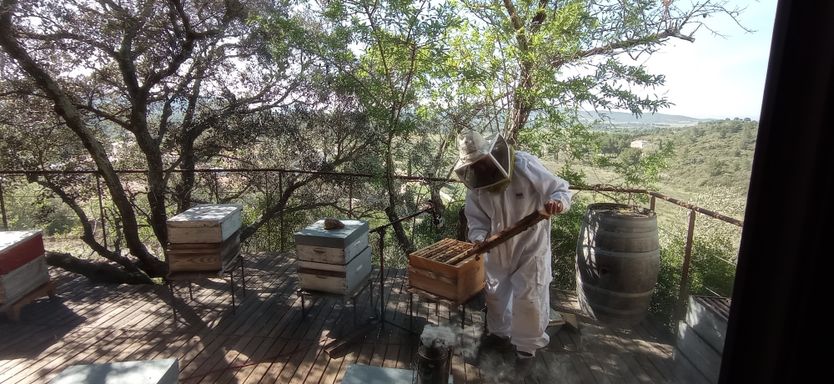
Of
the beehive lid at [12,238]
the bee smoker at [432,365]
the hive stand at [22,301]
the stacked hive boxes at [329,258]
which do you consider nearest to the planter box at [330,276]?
the stacked hive boxes at [329,258]

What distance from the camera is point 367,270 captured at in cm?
365

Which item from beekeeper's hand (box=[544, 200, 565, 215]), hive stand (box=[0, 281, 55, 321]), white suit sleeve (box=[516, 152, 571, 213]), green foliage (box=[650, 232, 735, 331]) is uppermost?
white suit sleeve (box=[516, 152, 571, 213])

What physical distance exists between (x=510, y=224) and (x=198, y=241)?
258 cm

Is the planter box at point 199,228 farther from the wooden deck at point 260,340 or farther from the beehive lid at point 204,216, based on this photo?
the wooden deck at point 260,340

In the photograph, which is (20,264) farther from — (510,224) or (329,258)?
(510,224)

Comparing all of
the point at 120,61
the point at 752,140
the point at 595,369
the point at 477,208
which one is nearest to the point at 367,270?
the point at 477,208

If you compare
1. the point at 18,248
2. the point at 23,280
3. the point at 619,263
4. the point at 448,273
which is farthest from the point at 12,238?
the point at 619,263

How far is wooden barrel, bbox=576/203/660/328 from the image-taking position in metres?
3.33

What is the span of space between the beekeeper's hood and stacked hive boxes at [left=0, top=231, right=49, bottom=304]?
3.72m

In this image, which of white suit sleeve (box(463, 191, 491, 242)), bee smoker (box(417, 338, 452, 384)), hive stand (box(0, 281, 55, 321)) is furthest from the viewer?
hive stand (box(0, 281, 55, 321))

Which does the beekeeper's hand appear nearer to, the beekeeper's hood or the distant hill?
the beekeeper's hood

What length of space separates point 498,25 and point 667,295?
4.26 meters

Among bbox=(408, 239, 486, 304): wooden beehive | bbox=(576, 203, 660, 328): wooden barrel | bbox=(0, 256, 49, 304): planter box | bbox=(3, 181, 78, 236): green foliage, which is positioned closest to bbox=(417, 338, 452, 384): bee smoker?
bbox=(408, 239, 486, 304): wooden beehive

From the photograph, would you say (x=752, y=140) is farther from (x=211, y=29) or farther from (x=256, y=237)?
(x=256, y=237)
